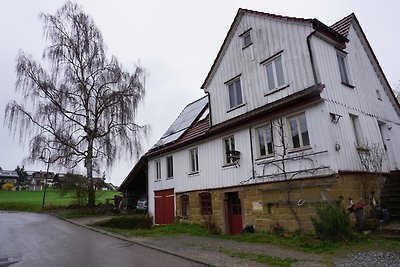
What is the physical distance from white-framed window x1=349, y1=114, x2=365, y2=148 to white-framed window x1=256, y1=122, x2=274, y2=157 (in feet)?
10.5

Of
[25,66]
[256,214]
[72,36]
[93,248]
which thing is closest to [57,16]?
[72,36]

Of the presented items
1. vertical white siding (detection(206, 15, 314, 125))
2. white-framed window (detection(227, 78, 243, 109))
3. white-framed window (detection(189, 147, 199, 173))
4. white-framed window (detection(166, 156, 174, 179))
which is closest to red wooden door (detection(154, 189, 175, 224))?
white-framed window (detection(166, 156, 174, 179))

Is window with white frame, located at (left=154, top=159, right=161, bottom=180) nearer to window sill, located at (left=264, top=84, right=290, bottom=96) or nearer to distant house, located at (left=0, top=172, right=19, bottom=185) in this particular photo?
window sill, located at (left=264, top=84, right=290, bottom=96)

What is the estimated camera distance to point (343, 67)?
40.5 ft

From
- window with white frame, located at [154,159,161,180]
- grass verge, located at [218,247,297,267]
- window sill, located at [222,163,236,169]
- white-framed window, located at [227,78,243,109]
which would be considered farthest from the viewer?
window with white frame, located at [154,159,161,180]

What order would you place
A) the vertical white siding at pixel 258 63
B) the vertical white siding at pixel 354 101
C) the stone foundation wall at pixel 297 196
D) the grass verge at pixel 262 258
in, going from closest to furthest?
the grass verge at pixel 262 258 → the stone foundation wall at pixel 297 196 → the vertical white siding at pixel 354 101 → the vertical white siding at pixel 258 63

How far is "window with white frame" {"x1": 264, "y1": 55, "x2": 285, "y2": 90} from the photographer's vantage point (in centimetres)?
1204

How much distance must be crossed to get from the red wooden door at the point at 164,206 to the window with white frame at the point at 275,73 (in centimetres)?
941

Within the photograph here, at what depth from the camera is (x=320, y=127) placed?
10078 mm

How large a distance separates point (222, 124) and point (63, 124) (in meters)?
15.2

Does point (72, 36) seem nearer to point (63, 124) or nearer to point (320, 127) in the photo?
point (63, 124)

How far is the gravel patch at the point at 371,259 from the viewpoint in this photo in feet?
21.7

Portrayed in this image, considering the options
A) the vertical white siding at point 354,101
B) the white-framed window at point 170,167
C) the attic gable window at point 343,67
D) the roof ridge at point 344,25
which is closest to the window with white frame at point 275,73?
the vertical white siding at point 354,101

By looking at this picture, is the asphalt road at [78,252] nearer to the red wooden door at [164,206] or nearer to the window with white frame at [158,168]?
the red wooden door at [164,206]
